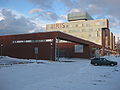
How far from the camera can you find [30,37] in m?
49.0

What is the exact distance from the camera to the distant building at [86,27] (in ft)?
342

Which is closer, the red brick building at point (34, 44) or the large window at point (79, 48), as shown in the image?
the red brick building at point (34, 44)

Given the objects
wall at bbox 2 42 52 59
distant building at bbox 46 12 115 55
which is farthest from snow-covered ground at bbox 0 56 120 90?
distant building at bbox 46 12 115 55

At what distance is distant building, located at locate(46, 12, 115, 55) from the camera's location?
104312mm

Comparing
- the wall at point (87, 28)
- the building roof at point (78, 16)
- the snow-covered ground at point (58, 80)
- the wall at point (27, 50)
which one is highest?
the building roof at point (78, 16)

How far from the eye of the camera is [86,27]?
10900 centimetres

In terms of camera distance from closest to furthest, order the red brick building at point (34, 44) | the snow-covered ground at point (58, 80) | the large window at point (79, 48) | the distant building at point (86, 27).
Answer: the snow-covered ground at point (58, 80), the red brick building at point (34, 44), the large window at point (79, 48), the distant building at point (86, 27)

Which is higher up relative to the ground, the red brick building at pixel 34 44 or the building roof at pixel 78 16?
the building roof at pixel 78 16

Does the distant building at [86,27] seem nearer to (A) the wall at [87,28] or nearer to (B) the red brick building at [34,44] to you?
(A) the wall at [87,28]

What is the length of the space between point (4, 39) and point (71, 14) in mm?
74025

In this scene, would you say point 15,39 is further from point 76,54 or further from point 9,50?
point 76,54

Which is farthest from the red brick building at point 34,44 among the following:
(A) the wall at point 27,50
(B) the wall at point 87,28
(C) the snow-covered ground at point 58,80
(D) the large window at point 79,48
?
(B) the wall at point 87,28

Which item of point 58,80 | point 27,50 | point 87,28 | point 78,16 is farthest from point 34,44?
point 78,16

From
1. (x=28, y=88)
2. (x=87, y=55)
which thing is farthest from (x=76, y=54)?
(x=28, y=88)
